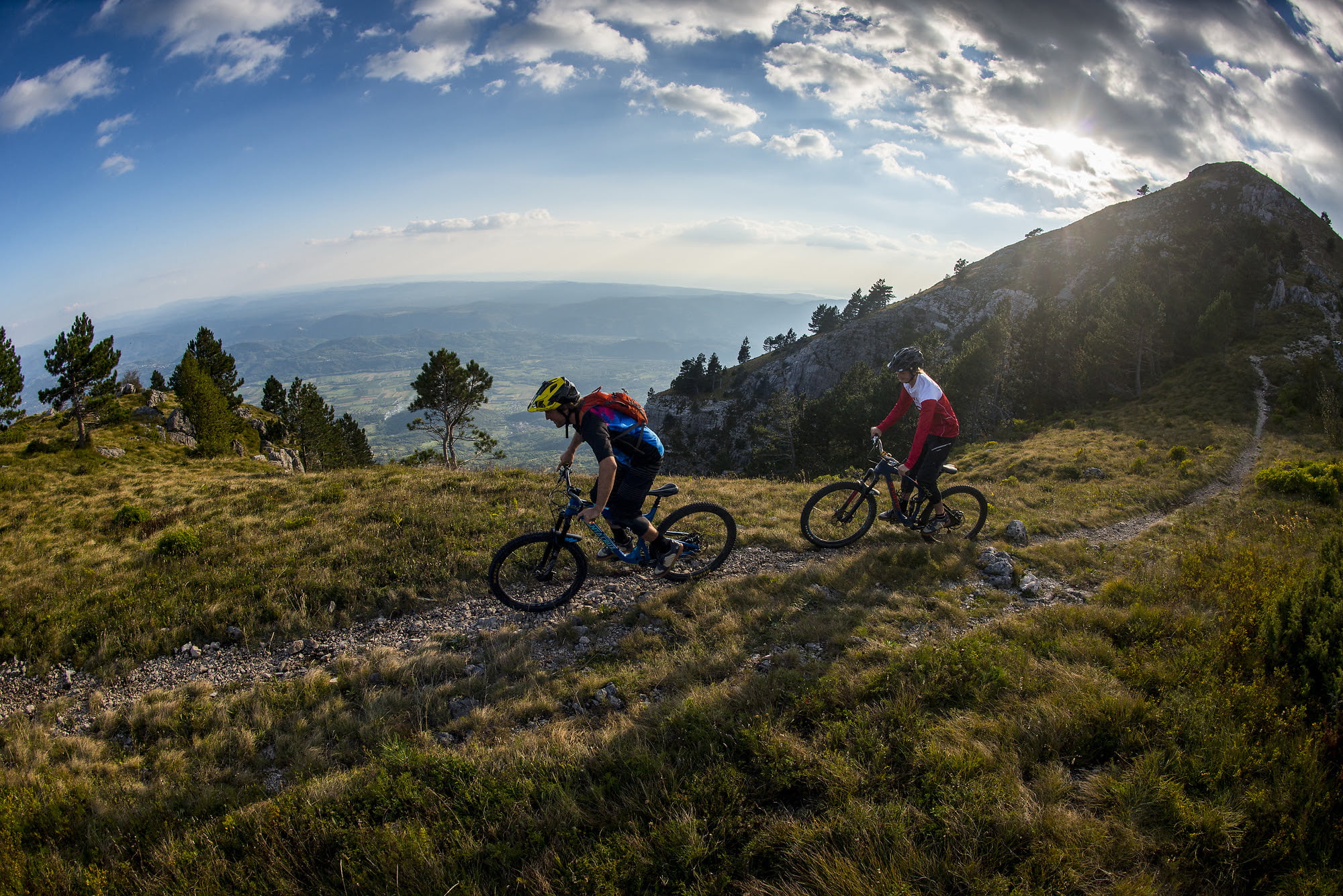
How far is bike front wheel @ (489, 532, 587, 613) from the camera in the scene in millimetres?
7457

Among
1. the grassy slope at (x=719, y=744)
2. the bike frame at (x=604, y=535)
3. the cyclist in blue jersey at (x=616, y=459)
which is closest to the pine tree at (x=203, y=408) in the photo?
the grassy slope at (x=719, y=744)

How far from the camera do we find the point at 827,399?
53781 millimetres

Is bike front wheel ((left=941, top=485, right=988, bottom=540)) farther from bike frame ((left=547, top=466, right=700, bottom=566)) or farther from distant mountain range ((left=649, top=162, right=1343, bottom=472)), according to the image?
distant mountain range ((left=649, top=162, right=1343, bottom=472))

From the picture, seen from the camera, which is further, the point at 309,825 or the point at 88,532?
Result: the point at 88,532

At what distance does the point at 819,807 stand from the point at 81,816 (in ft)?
20.5

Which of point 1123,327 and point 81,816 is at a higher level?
point 1123,327

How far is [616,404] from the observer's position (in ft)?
23.1

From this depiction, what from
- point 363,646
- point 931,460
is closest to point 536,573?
point 363,646

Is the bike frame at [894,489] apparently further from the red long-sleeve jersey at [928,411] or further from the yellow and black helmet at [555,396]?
the yellow and black helmet at [555,396]

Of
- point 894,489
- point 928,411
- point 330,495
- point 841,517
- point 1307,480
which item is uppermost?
point 928,411

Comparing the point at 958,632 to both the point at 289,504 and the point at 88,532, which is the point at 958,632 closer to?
the point at 289,504

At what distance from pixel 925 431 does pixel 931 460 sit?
2.19 feet

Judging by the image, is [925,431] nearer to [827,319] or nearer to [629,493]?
[629,493]

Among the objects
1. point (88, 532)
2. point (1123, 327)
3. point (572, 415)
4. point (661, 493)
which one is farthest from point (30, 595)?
point (1123, 327)
